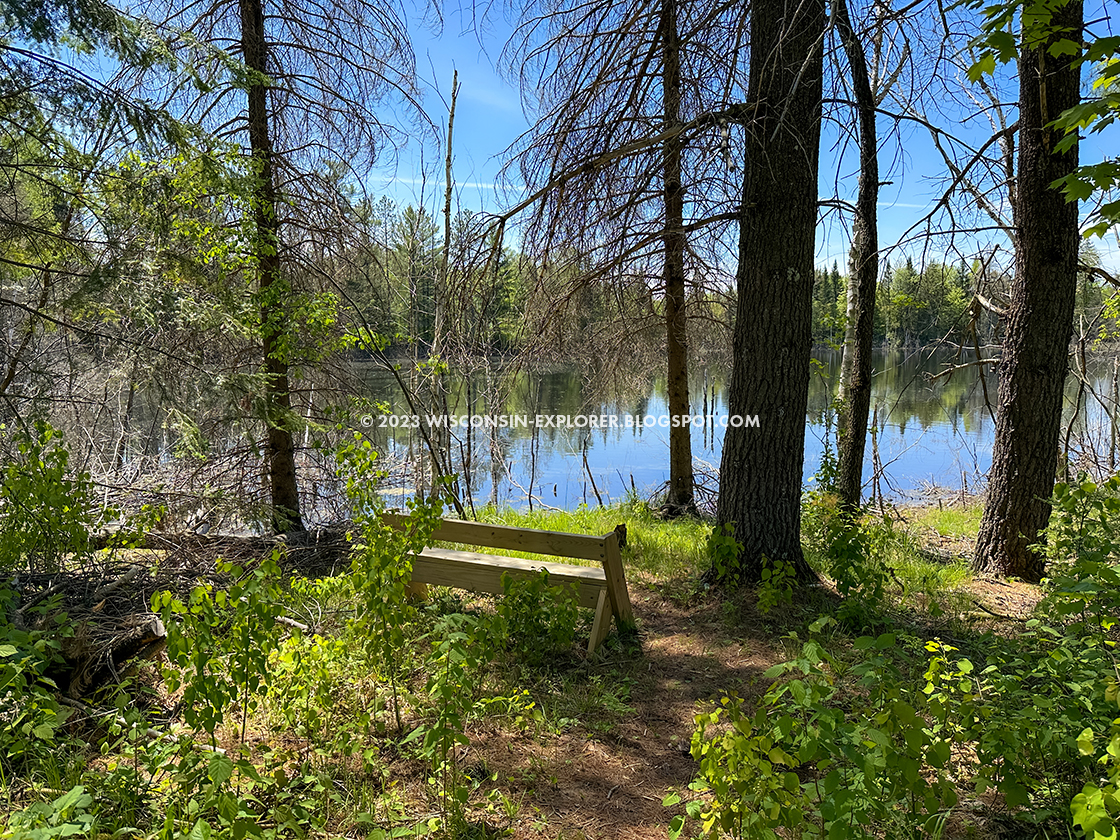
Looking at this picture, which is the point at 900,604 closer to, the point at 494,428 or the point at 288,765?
the point at 288,765

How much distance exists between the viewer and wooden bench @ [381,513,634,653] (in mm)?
4098

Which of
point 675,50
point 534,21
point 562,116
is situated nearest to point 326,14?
point 534,21

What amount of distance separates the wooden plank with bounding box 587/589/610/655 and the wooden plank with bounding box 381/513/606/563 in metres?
0.24

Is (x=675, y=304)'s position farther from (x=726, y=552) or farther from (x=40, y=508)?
(x=40, y=508)

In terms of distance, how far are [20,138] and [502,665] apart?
15.7ft

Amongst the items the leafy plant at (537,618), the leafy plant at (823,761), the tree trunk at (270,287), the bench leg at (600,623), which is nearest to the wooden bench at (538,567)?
the bench leg at (600,623)

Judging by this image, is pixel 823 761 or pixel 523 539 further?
pixel 523 539

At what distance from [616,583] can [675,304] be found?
419 centimetres

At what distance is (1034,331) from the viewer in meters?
5.33

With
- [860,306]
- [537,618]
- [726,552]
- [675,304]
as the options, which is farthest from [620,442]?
[537,618]

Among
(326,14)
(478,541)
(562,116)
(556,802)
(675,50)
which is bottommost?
(556,802)

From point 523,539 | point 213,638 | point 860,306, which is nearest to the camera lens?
point 213,638

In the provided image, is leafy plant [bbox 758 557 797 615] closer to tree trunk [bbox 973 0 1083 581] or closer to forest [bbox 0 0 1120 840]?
forest [bbox 0 0 1120 840]

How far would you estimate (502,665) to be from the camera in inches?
152
